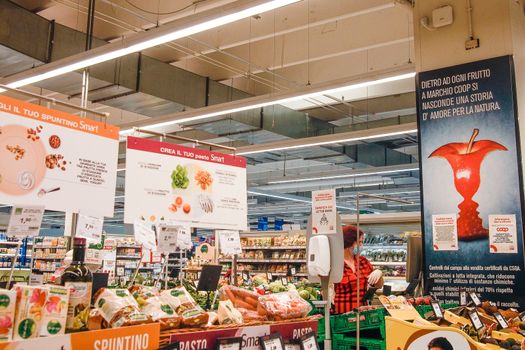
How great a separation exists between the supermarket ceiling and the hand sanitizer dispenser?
333 cm

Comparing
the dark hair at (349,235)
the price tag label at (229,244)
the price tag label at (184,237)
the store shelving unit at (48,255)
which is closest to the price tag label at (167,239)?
the price tag label at (184,237)

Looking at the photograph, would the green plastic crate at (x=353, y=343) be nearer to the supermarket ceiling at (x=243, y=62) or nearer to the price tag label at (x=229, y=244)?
the price tag label at (x=229, y=244)

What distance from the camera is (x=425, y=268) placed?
5340 mm

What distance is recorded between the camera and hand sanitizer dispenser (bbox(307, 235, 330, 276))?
365 cm

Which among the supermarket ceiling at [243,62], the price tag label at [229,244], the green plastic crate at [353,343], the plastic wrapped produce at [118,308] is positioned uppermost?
the supermarket ceiling at [243,62]

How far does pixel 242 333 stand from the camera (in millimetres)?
2141

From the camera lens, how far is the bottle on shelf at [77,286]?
1.73m

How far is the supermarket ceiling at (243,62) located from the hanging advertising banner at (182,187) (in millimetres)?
3065

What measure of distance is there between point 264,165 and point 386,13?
10.5 metres

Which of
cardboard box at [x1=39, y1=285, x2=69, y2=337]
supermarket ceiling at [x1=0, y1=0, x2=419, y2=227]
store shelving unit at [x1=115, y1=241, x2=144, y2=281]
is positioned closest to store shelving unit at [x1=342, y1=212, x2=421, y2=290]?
supermarket ceiling at [x1=0, y1=0, x2=419, y2=227]

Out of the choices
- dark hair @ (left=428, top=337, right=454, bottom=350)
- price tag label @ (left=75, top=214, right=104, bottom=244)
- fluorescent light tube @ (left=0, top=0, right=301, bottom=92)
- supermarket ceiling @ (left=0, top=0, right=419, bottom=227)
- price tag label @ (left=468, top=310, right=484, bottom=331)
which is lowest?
dark hair @ (left=428, top=337, right=454, bottom=350)

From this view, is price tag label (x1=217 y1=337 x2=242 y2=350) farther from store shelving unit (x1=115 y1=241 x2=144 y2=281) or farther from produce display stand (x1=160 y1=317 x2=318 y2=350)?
store shelving unit (x1=115 y1=241 x2=144 y2=281)

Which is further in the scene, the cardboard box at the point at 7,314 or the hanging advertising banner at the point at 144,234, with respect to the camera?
the hanging advertising banner at the point at 144,234

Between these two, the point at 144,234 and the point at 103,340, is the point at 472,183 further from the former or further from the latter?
the point at 103,340
